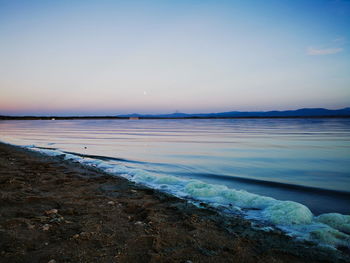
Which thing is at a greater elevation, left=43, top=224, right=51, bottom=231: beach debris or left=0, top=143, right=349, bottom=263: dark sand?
left=43, top=224, right=51, bottom=231: beach debris

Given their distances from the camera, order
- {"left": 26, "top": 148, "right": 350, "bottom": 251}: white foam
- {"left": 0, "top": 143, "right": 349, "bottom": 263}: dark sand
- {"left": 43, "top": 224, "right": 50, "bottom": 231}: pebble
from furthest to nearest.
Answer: {"left": 26, "top": 148, "right": 350, "bottom": 251}: white foam
{"left": 43, "top": 224, "right": 50, "bottom": 231}: pebble
{"left": 0, "top": 143, "right": 349, "bottom": 263}: dark sand

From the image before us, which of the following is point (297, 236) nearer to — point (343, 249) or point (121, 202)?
point (343, 249)

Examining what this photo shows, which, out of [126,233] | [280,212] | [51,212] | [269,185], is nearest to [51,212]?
[51,212]

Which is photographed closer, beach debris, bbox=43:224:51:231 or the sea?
beach debris, bbox=43:224:51:231

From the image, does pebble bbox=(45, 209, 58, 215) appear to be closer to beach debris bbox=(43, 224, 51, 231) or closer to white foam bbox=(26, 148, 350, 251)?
beach debris bbox=(43, 224, 51, 231)

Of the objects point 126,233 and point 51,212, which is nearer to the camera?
point 126,233

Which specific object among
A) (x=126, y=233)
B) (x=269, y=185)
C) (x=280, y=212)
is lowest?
(x=269, y=185)

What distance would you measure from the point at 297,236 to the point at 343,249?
0.66 m

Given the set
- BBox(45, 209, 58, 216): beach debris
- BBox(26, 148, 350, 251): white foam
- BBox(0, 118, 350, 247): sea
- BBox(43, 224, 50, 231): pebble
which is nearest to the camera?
BBox(43, 224, 50, 231): pebble

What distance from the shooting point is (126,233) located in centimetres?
372

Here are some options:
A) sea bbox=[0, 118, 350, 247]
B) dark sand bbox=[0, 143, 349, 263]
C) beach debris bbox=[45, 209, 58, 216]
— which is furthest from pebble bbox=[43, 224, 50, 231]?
sea bbox=[0, 118, 350, 247]

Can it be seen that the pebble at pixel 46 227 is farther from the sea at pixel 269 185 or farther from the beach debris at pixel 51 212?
the sea at pixel 269 185

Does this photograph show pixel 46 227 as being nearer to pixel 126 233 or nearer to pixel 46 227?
pixel 46 227

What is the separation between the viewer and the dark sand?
10.2ft
